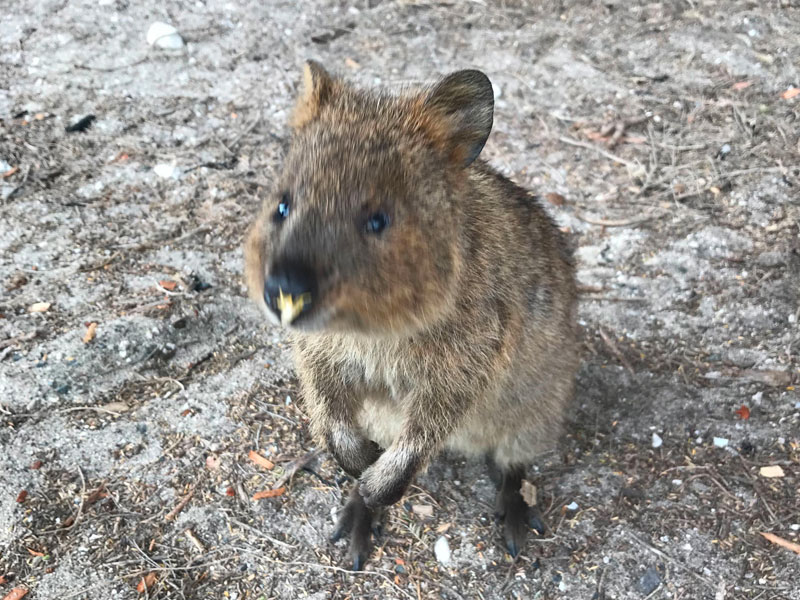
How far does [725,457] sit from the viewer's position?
139 inches

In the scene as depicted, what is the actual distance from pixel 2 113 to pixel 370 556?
404cm

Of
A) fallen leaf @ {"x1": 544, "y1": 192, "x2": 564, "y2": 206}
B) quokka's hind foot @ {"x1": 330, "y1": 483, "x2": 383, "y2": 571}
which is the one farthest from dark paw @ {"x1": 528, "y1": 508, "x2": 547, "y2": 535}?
fallen leaf @ {"x1": 544, "y1": 192, "x2": 564, "y2": 206}

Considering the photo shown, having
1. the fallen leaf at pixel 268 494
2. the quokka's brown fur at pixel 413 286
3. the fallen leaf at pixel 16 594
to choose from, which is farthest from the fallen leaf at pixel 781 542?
the fallen leaf at pixel 16 594

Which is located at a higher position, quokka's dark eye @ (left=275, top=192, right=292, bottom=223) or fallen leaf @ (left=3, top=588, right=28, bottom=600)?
quokka's dark eye @ (left=275, top=192, right=292, bottom=223)

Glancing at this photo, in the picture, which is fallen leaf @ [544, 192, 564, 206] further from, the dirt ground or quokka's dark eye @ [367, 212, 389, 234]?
quokka's dark eye @ [367, 212, 389, 234]

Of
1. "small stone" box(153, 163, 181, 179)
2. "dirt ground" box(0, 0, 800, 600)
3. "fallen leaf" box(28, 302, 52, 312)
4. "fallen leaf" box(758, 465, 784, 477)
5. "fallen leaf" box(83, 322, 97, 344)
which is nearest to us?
"dirt ground" box(0, 0, 800, 600)

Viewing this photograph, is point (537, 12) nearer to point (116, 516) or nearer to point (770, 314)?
point (770, 314)

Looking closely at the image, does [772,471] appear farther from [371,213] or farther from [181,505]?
[181,505]

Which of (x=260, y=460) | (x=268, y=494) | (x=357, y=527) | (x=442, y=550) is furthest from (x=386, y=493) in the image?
(x=260, y=460)

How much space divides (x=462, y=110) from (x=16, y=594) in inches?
98.9

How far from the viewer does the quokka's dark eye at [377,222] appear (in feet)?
6.68

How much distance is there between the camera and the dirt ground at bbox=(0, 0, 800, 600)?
3111 millimetres

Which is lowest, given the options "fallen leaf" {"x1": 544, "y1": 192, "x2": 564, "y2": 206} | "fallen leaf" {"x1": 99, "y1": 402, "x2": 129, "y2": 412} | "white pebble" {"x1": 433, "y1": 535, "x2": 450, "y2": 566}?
"white pebble" {"x1": 433, "y1": 535, "x2": 450, "y2": 566}

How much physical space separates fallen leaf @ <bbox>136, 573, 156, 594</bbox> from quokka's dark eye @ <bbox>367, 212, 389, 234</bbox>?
1.84 metres
